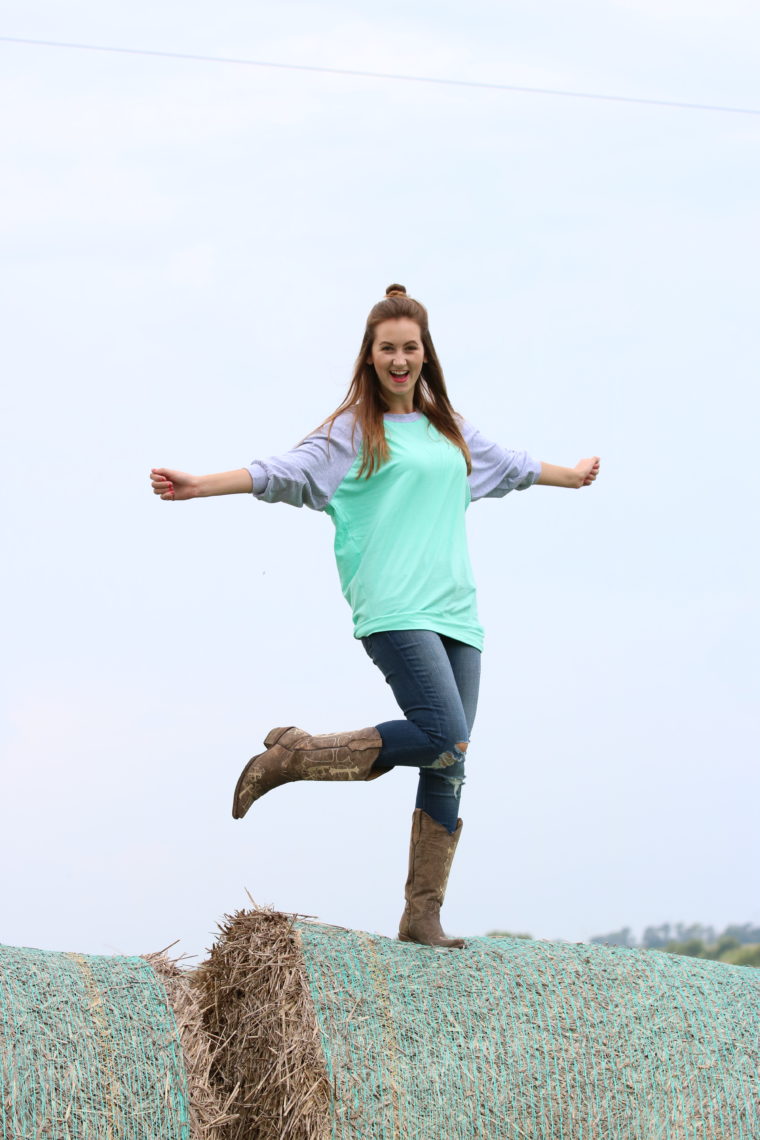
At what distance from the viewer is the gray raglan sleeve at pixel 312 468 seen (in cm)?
462

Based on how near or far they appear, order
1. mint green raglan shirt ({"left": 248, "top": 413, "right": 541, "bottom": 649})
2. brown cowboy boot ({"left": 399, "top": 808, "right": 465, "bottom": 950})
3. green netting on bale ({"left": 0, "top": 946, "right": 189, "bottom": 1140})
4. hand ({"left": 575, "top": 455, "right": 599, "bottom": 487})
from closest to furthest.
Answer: green netting on bale ({"left": 0, "top": 946, "right": 189, "bottom": 1140}) < mint green raglan shirt ({"left": 248, "top": 413, "right": 541, "bottom": 649}) < brown cowboy boot ({"left": 399, "top": 808, "right": 465, "bottom": 950}) < hand ({"left": 575, "top": 455, "right": 599, "bottom": 487})

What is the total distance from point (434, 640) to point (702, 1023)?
1337mm

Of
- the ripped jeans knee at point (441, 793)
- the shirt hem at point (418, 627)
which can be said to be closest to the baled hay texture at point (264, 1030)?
the ripped jeans knee at point (441, 793)

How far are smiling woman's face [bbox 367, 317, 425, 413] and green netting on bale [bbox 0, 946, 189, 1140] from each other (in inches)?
73.5

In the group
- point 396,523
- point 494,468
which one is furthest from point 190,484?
point 494,468

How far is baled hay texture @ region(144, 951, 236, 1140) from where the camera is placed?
4.25 metres

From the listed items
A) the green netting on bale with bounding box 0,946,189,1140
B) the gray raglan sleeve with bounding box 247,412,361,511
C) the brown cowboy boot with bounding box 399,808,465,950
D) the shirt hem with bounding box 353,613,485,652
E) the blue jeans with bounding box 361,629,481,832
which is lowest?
the green netting on bale with bounding box 0,946,189,1140

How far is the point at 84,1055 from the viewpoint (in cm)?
416

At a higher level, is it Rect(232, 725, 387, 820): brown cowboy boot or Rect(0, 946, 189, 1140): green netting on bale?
Rect(232, 725, 387, 820): brown cowboy boot

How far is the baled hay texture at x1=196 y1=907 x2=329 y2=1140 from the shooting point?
4.32m

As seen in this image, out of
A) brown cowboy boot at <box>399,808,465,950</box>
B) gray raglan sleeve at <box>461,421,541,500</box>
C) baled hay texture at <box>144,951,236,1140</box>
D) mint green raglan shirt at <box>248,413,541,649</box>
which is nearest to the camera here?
baled hay texture at <box>144,951,236,1140</box>

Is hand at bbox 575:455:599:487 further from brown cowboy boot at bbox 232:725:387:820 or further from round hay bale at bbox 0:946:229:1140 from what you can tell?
round hay bale at bbox 0:946:229:1140

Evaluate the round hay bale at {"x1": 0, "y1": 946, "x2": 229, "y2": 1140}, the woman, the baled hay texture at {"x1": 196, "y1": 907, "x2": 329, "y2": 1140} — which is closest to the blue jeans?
the woman

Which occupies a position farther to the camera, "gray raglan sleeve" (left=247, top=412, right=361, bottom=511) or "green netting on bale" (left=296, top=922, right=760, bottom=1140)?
"gray raglan sleeve" (left=247, top=412, right=361, bottom=511)
